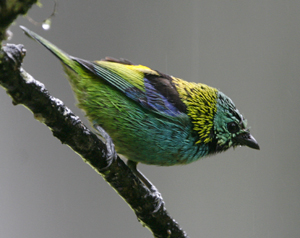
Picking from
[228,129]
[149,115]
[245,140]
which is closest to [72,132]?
[149,115]

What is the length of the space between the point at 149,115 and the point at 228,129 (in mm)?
712

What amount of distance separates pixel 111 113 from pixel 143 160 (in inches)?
17.7

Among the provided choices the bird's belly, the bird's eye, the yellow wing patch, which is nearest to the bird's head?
the bird's eye

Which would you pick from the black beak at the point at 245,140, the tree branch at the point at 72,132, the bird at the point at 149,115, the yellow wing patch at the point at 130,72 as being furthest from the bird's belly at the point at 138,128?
the black beak at the point at 245,140

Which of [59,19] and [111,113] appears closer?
[111,113]

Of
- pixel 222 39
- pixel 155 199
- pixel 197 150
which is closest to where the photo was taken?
pixel 155 199

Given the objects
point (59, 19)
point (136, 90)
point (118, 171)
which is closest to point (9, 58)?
point (118, 171)

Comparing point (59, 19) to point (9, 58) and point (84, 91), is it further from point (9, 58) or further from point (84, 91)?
point (9, 58)

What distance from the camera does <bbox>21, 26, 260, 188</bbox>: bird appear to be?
9.23 feet

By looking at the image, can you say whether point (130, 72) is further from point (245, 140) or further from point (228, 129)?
point (245, 140)

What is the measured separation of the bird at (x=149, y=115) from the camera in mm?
2814

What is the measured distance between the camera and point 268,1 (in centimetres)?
630

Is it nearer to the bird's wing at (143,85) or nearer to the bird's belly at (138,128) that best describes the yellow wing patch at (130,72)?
the bird's wing at (143,85)

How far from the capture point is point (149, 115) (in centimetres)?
289
